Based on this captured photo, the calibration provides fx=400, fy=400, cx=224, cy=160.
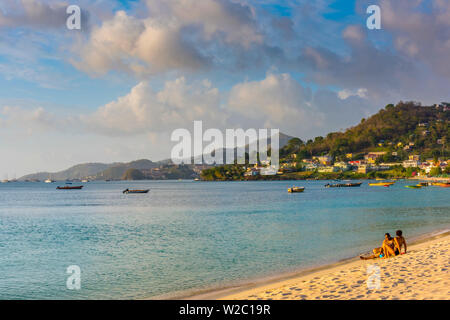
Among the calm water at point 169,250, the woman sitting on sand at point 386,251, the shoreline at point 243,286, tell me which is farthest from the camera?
the woman sitting on sand at point 386,251

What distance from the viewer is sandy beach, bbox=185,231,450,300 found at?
37.1 feet

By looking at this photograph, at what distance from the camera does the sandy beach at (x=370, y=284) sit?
1131cm

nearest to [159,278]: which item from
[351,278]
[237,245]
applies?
[351,278]

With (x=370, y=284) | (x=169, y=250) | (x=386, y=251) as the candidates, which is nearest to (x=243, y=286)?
(x=370, y=284)

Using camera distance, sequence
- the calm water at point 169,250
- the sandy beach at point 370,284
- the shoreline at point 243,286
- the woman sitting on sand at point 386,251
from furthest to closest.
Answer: the woman sitting on sand at point 386,251, the calm water at point 169,250, the shoreline at point 243,286, the sandy beach at point 370,284

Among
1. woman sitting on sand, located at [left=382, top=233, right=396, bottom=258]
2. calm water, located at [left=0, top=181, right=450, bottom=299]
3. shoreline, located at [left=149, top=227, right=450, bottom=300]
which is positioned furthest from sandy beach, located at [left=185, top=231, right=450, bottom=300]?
calm water, located at [left=0, top=181, right=450, bottom=299]

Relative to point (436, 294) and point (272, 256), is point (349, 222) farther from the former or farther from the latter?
point (436, 294)

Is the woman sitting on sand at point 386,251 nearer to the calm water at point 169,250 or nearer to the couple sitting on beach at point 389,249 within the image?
the couple sitting on beach at point 389,249

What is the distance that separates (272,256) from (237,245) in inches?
187

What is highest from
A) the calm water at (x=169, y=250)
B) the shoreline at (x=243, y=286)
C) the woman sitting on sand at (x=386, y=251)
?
the woman sitting on sand at (x=386, y=251)

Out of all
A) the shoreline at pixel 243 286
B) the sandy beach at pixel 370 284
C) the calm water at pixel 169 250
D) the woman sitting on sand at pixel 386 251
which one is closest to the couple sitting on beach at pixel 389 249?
the woman sitting on sand at pixel 386 251

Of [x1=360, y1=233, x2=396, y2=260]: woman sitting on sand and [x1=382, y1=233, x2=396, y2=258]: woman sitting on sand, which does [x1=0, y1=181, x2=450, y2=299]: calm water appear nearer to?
[x1=360, y1=233, x2=396, y2=260]: woman sitting on sand

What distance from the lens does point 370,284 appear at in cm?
1273
